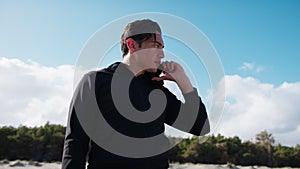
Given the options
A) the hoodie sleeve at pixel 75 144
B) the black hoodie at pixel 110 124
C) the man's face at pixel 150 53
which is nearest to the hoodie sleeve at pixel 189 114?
the black hoodie at pixel 110 124

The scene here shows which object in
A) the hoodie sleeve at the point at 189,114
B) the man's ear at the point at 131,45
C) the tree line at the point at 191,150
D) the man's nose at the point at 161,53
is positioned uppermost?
the tree line at the point at 191,150

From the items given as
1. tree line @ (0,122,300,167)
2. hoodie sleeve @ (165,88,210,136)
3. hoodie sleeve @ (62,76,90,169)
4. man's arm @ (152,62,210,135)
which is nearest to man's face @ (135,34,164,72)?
man's arm @ (152,62,210,135)

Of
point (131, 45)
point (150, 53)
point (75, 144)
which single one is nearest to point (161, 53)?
point (150, 53)

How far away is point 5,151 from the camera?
79.3ft

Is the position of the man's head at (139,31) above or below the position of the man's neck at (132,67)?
above

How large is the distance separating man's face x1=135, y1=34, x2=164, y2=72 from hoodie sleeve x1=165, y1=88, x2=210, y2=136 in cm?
28

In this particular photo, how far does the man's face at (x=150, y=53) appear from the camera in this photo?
2220 mm

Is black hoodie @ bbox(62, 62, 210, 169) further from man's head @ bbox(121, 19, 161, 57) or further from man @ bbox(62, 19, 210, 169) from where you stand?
man's head @ bbox(121, 19, 161, 57)

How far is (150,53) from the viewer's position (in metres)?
2.22

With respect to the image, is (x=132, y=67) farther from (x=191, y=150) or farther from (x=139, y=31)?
(x=191, y=150)

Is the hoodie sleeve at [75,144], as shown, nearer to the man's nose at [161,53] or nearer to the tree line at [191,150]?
the man's nose at [161,53]

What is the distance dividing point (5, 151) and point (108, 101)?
24.5m

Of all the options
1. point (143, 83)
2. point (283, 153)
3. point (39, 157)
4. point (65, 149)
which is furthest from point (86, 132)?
point (283, 153)

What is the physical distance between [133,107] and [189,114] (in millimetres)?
501
